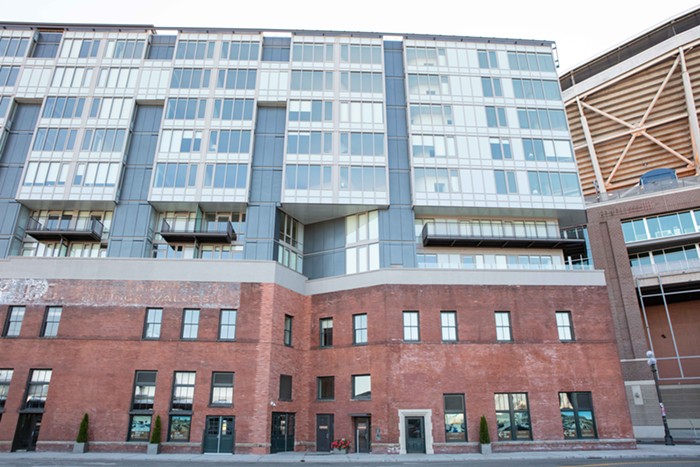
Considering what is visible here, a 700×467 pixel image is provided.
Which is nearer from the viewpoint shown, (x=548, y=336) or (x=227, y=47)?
(x=548, y=336)

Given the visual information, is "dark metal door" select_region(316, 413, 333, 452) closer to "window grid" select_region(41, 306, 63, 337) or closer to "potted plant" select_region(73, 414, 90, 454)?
"potted plant" select_region(73, 414, 90, 454)

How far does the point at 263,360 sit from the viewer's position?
2891 cm

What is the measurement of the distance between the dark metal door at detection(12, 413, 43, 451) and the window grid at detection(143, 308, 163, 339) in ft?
24.2

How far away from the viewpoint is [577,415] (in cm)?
2861

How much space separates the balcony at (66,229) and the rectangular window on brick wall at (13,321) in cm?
637

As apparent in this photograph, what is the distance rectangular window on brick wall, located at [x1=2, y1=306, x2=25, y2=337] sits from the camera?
29438 millimetres

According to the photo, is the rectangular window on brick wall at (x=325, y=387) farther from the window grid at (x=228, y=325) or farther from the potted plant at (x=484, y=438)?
the potted plant at (x=484, y=438)

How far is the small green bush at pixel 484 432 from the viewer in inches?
1063

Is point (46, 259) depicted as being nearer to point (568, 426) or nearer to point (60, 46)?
point (60, 46)

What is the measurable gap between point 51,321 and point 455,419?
2561cm

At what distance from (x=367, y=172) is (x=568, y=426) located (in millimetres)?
21313

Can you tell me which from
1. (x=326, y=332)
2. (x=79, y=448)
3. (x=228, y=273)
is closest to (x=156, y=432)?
(x=79, y=448)

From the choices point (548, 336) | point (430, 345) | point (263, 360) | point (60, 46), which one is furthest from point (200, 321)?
point (60, 46)

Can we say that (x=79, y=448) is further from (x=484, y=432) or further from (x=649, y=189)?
(x=649, y=189)
